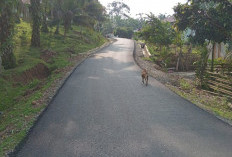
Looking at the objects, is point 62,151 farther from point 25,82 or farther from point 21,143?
point 25,82

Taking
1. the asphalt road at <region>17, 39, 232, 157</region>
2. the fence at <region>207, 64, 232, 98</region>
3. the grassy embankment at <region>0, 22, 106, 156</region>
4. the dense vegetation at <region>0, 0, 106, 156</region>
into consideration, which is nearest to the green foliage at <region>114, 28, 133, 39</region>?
the dense vegetation at <region>0, 0, 106, 156</region>

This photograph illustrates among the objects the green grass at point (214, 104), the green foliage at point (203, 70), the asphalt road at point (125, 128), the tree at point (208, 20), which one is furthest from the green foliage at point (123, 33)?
the asphalt road at point (125, 128)

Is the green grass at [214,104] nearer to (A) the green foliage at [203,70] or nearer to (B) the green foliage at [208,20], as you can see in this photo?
(A) the green foliage at [203,70]

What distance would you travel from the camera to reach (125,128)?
728cm

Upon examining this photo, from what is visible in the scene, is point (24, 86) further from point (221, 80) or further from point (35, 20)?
point (221, 80)

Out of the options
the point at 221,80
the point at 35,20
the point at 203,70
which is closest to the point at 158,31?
the point at 203,70

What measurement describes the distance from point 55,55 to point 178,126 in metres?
17.4

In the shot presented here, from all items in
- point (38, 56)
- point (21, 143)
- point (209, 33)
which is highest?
point (209, 33)

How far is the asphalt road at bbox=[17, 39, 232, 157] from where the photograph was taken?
5.97m

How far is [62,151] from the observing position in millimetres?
5875

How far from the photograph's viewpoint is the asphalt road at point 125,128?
5969 millimetres

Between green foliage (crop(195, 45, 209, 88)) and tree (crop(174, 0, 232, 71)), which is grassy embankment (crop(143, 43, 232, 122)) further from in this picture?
tree (crop(174, 0, 232, 71))

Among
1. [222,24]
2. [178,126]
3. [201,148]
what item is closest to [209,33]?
[222,24]

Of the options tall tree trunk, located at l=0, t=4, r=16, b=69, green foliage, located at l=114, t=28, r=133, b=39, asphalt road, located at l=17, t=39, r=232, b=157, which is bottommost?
asphalt road, located at l=17, t=39, r=232, b=157
